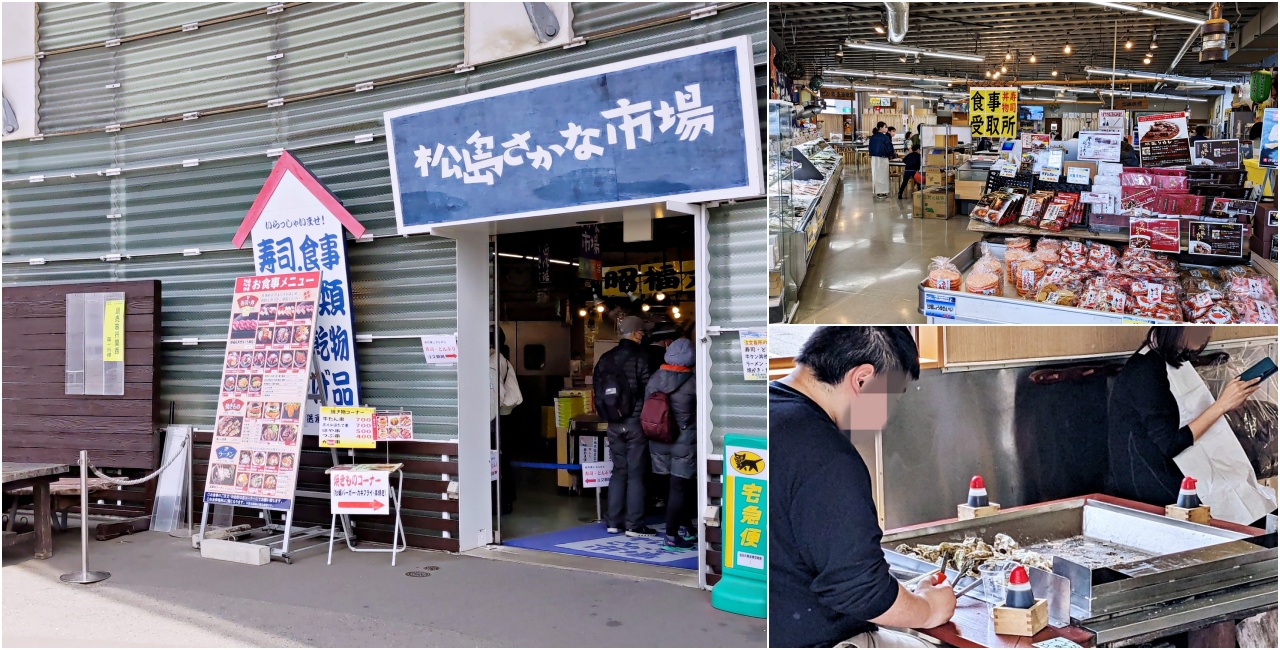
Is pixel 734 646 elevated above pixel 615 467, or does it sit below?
below

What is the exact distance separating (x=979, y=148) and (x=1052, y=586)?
1.58m

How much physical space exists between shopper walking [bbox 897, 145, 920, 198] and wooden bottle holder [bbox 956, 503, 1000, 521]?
3.88ft

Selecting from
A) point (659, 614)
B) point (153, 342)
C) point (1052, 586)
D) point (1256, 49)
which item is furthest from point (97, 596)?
point (1256, 49)

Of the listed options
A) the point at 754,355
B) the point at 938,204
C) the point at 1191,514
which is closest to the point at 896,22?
the point at 938,204

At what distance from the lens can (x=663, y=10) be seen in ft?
19.5

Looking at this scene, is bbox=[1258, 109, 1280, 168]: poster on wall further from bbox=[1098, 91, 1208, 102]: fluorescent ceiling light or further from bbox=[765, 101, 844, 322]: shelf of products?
bbox=[765, 101, 844, 322]: shelf of products

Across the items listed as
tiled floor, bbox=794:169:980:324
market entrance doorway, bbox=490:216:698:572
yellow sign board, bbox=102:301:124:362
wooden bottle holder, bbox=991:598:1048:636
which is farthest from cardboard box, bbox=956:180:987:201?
yellow sign board, bbox=102:301:124:362

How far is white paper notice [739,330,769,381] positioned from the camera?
18.4 feet

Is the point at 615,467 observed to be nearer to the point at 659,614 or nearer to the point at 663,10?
the point at 659,614

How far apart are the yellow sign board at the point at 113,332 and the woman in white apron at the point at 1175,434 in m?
7.79

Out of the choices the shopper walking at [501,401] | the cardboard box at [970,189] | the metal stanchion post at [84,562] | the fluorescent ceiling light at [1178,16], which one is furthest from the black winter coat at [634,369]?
the fluorescent ceiling light at [1178,16]

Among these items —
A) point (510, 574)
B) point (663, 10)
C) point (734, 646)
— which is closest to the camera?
point (734, 646)

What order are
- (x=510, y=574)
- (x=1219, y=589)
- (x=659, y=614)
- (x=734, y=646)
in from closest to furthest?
1. (x=1219, y=589)
2. (x=734, y=646)
3. (x=659, y=614)
4. (x=510, y=574)

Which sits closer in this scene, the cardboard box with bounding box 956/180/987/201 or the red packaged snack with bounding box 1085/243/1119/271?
the red packaged snack with bounding box 1085/243/1119/271
